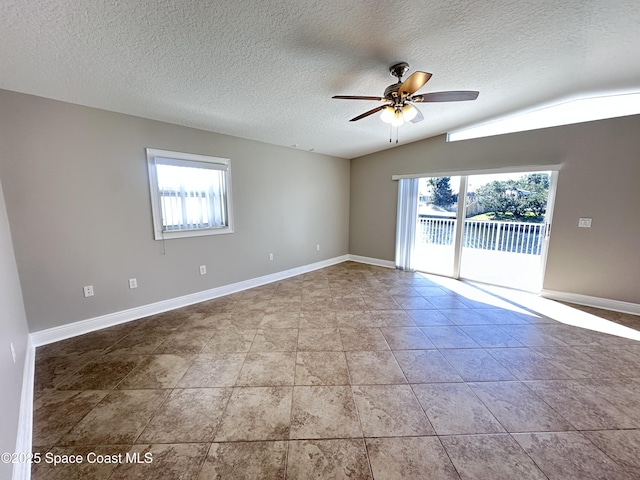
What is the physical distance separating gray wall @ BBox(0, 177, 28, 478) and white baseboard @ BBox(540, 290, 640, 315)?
5330mm

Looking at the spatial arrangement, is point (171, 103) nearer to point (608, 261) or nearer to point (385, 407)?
point (385, 407)

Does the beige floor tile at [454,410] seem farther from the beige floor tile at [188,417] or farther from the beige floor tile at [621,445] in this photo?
the beige floor tile at [188,417]

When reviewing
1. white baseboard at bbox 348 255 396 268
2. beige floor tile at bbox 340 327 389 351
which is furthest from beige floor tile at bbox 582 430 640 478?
white baseboard at bbox 348 255 396 268

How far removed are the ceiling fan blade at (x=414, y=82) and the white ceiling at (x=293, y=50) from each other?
0.96 feet

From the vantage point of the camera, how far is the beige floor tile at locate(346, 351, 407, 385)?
188 centimetres

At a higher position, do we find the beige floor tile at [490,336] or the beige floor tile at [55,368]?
the beige floor tile at [490,336]

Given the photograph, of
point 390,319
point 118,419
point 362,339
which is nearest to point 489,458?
point 362,339

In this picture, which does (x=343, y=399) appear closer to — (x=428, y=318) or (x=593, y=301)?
(x=428, y=318)

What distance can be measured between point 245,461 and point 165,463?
16.4 inches

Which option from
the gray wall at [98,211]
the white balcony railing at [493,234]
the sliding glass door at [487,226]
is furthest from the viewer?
the white balcony railing at [493,234]

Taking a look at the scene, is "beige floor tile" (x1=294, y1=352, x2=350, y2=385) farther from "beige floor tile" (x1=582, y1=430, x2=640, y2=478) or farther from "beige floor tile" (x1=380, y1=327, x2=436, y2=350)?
"beige floor tile" (x1=582, y1=430, x2=640, y2=478)

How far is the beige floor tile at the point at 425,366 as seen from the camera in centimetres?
190

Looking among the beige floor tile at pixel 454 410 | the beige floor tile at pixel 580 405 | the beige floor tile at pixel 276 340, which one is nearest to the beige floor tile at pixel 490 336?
the beige floor tile at pixel 580 405

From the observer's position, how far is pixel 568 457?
130cm
